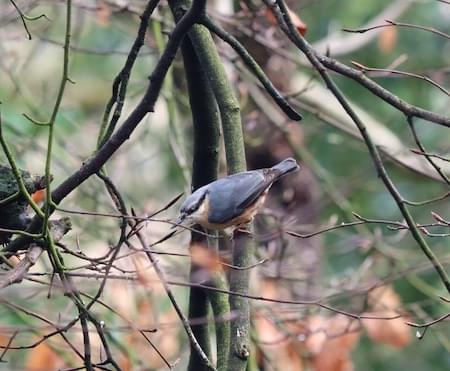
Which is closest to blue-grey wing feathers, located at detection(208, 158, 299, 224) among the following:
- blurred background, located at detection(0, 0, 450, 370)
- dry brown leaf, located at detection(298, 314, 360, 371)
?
blurred background, located at detection(0, 0, 450, 370)

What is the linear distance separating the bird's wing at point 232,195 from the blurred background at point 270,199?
0.12m

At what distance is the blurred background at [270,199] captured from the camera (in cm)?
242

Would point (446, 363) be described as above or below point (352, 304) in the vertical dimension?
above

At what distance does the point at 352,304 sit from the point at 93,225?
2.76ft

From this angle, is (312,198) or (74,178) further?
(312,198)

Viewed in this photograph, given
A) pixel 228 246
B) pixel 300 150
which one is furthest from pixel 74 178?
pixel 300 150

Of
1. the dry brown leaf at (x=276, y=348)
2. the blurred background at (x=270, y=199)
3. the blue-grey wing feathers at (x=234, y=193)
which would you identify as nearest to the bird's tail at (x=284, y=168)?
the blue-grey wing feathers at (x=234, y=193)

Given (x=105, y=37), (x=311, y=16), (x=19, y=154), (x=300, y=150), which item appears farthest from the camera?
(x=105, y=37)

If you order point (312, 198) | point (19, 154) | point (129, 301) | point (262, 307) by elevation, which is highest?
point (312, 198)

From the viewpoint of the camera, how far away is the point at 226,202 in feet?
4.89

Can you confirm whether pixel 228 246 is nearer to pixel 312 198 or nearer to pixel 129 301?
pixel 129 301

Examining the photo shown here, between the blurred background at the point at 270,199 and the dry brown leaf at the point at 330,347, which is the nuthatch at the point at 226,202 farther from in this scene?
the dry brown leaf at the point at 330,347

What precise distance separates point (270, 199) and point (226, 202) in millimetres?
2051

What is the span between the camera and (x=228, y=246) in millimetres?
2363
